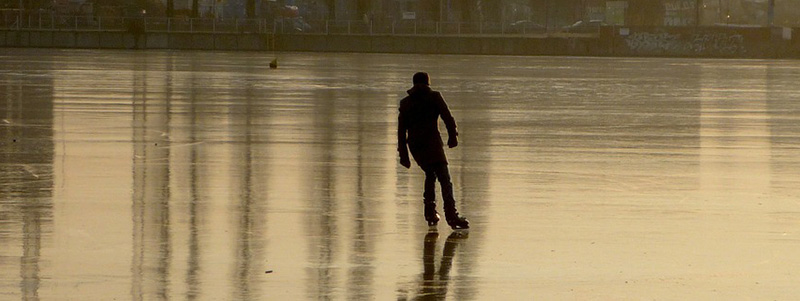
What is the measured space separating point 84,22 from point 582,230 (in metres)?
74.3

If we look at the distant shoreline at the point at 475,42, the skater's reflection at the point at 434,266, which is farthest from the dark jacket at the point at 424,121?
the distant shoreline at the point at 475,42

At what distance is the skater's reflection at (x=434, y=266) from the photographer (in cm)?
945

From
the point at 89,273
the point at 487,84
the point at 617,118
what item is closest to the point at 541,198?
the point at 89,273

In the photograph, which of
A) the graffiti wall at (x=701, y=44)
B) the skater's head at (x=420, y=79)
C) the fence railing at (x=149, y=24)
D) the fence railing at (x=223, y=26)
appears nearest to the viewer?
the skater's head at (x=420, y=79)

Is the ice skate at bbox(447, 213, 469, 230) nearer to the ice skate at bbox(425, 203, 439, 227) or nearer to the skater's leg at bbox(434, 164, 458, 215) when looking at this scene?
the skater's leg at bbox(434, 164, 458, 215)

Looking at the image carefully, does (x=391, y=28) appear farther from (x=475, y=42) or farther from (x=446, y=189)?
(x=446, y=189)

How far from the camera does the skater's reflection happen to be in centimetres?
945

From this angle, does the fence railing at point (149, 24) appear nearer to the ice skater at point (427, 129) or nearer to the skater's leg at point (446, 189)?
the ice skater at point (427, 129)

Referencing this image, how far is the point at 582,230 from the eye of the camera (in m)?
12.4

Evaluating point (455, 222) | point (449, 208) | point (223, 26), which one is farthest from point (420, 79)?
point (223, 26)

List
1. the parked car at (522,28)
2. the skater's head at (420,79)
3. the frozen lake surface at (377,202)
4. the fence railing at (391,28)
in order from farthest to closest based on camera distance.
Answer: the parked car at (522,28) → the fence railing at (391,28) → the skater's head at (420,79) → the frozen lake surface at (377,202)

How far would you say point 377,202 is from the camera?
1413 cm

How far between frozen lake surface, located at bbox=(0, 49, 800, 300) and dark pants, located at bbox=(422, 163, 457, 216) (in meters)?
0.19

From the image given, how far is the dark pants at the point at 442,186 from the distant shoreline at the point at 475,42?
64.5 meters
